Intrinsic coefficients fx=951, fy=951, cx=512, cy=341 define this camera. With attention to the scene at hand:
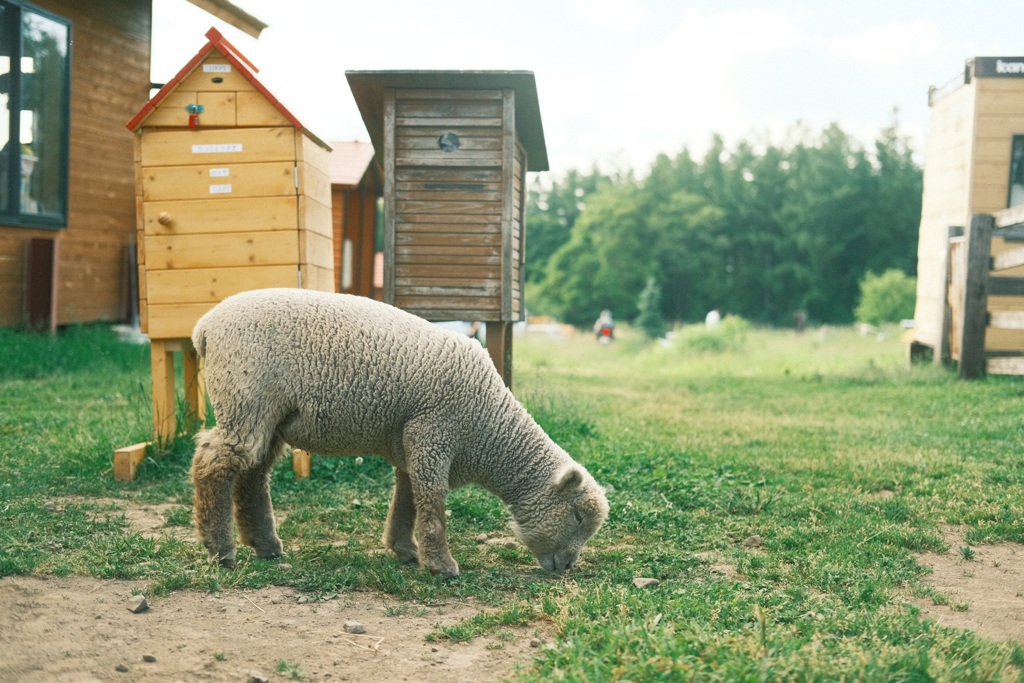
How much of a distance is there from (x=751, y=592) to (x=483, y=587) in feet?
4.19

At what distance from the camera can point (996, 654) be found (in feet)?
11.5

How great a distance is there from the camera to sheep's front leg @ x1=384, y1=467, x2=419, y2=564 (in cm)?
522

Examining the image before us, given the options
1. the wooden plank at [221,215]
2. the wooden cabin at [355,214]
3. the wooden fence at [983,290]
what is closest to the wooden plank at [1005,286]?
the wooden fence at [983,290]

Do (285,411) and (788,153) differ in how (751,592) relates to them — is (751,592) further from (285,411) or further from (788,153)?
(788,153)

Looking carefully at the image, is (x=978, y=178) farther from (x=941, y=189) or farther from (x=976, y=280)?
(x=976, y=280)

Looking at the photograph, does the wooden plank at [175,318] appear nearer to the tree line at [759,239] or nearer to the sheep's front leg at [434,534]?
the sheep's front leg at [434,534]

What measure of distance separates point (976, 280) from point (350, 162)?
10.4m

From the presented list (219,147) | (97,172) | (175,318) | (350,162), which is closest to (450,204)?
(219,147)

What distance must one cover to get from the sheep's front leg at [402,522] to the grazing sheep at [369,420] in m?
0.03

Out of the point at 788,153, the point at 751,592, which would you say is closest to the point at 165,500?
the point at 751,592

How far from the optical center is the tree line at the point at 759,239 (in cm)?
5566

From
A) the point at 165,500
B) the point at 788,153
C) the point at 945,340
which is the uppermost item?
the point at 788,153

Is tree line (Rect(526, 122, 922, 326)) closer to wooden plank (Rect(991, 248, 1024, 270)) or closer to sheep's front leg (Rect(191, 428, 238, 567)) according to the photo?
wooden plank (Rect(991, 248, 1024, 270))

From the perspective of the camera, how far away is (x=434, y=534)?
15.9 feet
